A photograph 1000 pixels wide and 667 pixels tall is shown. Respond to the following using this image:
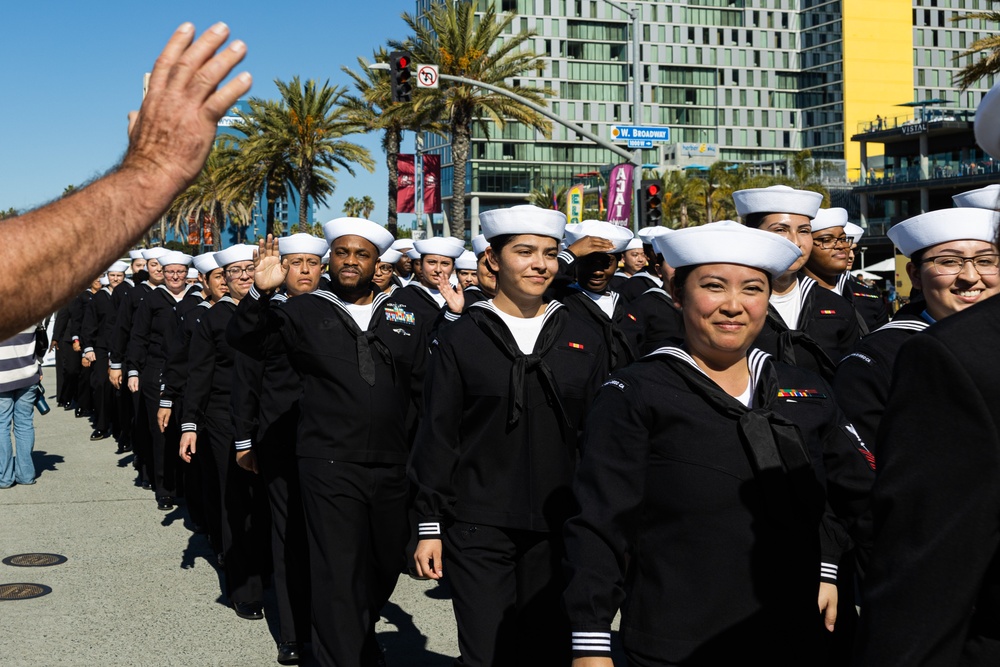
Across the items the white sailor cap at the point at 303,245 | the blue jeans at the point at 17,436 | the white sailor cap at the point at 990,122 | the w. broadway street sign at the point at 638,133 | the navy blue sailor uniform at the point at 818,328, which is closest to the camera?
the white sailor cap at the point at 990,122

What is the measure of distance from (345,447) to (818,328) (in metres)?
2.72

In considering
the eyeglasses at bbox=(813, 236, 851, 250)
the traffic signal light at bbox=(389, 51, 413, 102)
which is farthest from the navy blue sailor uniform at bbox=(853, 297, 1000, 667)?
the traffic signal light at bbox=(389, 51, 413, 102)

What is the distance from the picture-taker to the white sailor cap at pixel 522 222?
5.68 m

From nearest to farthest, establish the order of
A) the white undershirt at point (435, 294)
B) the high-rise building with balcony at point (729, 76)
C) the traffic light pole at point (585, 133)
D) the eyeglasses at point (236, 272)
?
the eyeglasses at point (236, 272)
the white undershirt at point (435, 294)
the traffic light pole at point (585, 133)
the high-rise building with balcony at point (729, 76)

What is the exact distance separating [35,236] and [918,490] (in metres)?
1.46

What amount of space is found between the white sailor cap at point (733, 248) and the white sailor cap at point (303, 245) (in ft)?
13.9

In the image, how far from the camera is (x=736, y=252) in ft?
12.3

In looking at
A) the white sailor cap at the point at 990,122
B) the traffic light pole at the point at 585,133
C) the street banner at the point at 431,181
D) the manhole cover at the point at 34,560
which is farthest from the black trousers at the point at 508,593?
the street banner at the point at 431,181

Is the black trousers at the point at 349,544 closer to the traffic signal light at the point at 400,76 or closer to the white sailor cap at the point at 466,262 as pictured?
the white sailor cap at the point at 466,262

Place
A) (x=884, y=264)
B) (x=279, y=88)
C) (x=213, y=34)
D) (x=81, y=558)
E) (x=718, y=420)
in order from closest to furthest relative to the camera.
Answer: (x=213, y=34) → (x=718, y=420) → (x=81, y=558) → (x=279, y=88) → (x=884, y=264)

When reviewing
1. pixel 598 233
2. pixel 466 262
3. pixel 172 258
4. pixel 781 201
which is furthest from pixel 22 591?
pixel 466 262

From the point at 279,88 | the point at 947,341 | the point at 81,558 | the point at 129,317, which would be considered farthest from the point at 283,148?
the point at 947,341

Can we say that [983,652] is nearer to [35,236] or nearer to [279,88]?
[35,236]

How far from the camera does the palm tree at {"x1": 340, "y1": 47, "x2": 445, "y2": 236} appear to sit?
43250mm
